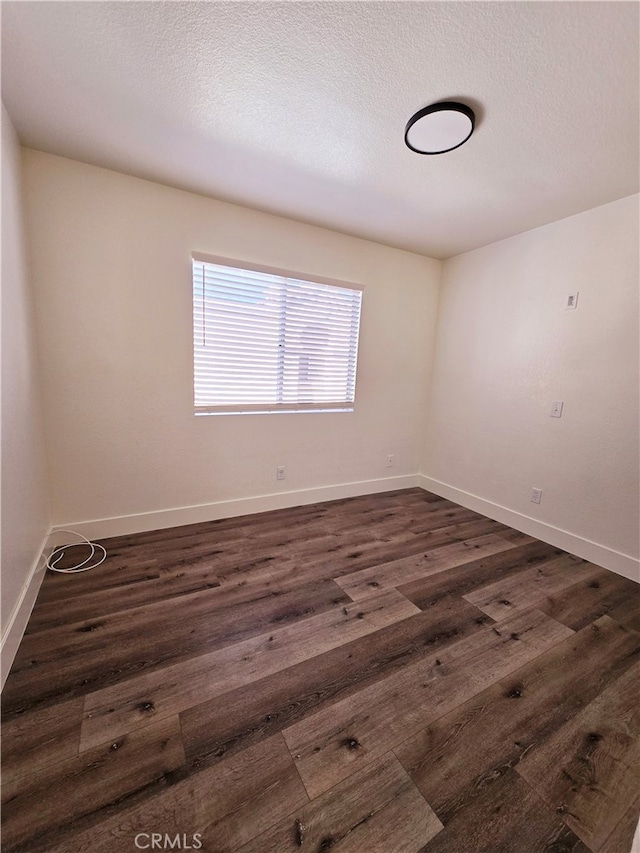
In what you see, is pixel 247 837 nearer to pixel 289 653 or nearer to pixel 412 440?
pixel 289 653

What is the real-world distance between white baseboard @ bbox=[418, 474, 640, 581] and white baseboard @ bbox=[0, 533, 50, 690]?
3.41 meters

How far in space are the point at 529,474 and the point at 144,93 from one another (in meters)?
3.51

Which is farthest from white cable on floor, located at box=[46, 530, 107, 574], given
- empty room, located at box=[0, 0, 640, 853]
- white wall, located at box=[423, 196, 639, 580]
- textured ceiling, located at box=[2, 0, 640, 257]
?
white wall, located at box=[423, 196, 639, 580]

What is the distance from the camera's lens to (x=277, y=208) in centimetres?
255

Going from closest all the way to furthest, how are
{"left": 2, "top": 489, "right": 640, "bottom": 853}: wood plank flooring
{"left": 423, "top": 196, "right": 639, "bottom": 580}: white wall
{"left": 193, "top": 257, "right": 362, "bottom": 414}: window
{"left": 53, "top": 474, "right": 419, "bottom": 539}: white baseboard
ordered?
{"left": 2, "top": 489, "right": 640, "bottom": 853}: wood plank flooring → {"left": 423, "top": 196, "right": 639, "bottom": 580}: white wall → {"left": 53, "top": 474, "right": 419, "bottom": 539}: white baseboard → {"left": 193, "top": 257, "right": 362, "bottom": 414}: window

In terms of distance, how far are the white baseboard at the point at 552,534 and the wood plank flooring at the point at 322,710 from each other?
0.12m

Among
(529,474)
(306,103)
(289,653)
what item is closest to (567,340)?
(529,474)

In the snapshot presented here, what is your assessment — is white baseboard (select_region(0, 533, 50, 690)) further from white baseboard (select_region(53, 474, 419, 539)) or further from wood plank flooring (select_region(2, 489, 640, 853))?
white baseboard (select_region(53, 474, 419, 539))

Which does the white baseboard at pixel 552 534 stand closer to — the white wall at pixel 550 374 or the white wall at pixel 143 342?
the white wall at pixel 550 374

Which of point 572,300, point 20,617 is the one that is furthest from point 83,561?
point 572,300

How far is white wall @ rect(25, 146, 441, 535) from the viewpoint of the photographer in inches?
82.7

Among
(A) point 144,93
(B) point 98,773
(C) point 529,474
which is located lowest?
(B) point 98,773

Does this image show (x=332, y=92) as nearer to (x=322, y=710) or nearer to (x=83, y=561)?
(x=322, y=710)

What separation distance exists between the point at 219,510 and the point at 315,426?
1.15 metres
